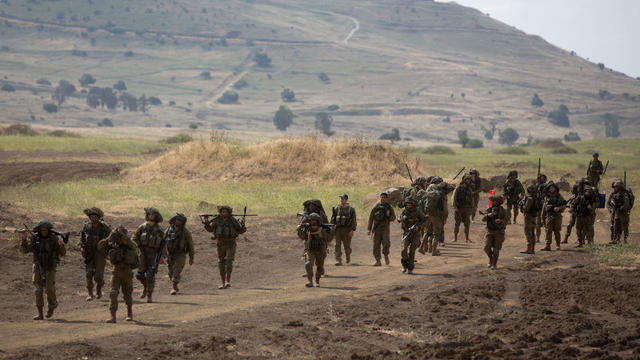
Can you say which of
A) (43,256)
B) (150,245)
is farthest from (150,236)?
(43,256)

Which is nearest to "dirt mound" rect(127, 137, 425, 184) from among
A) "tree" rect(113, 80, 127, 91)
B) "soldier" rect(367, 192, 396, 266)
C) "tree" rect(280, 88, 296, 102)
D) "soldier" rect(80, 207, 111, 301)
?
"soldier" rect(367, 192, 396, 266)

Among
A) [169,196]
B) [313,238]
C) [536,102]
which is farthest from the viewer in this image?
[536,102]

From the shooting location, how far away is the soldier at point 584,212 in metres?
22.0

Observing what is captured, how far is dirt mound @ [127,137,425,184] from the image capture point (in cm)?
A: 4225

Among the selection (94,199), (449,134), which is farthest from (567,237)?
(449,134)

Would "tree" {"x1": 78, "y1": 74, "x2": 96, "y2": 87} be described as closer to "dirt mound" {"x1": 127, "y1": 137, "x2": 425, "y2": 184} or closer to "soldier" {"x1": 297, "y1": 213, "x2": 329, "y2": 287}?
"dirt mound" {"x1": 127, "y1": 137, "x2": 425, "y2": 184}

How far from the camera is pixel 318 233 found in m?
17.4

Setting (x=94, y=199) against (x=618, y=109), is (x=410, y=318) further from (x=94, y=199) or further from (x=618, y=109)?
(x=618, y=109)

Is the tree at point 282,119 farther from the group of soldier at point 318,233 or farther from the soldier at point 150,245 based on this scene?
the soldier at point 150,245

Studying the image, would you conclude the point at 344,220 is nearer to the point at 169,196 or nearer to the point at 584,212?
the point at 584,212

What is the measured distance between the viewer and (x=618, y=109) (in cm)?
18975

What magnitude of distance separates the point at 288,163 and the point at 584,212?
2324 cm

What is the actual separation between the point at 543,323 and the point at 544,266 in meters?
6.44

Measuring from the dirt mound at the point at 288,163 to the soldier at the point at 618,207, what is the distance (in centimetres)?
1909
